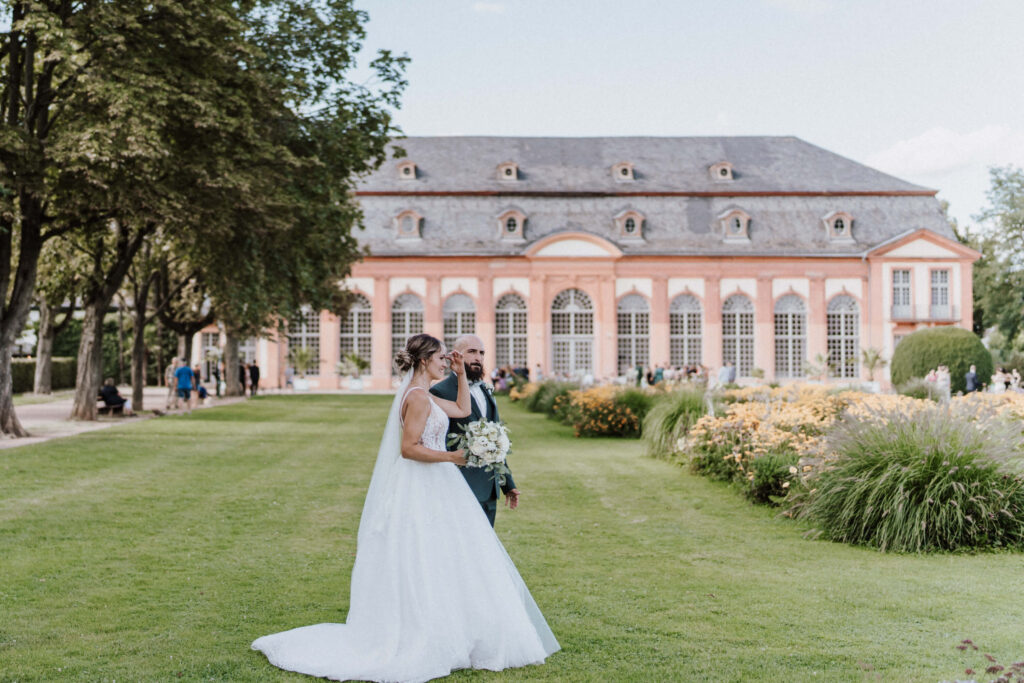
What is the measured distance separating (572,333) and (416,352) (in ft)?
136

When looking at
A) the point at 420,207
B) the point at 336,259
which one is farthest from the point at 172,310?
the point at 420,207

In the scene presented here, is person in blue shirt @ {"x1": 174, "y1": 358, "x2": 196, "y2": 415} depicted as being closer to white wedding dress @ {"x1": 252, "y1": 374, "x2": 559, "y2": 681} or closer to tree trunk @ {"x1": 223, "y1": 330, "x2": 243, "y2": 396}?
tree trunk @ {"x1": 223, "y1": 330, "x2": 243, "y2": 396}

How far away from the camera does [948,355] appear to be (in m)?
29.5

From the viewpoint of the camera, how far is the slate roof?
45.9 meters

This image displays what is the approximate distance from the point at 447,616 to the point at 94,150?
500 inches

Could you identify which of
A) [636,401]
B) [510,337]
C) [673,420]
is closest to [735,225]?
[510,337]

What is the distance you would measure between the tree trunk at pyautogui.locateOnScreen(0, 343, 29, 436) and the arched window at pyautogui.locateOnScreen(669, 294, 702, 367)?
33.6m

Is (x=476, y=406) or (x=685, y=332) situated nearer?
(x=476, y=406)

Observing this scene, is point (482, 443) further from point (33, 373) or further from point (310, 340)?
point (310, 340)

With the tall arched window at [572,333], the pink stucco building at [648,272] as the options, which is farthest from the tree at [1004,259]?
the tall arched window at [572,333]

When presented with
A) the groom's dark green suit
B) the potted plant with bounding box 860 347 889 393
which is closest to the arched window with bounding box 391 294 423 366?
the potted plant with bounding box 860 347 889 393

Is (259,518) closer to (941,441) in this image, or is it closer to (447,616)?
(447,616)

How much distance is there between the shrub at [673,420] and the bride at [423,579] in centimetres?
944

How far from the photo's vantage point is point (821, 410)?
12.5 meters
